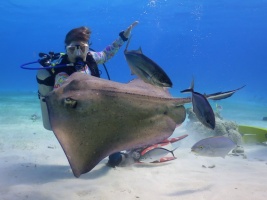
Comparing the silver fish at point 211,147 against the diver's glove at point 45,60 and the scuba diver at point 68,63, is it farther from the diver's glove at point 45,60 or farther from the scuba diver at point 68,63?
the diver's glove at point 45,60

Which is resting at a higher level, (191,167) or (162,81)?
(162,81)

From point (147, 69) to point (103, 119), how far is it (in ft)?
2.84

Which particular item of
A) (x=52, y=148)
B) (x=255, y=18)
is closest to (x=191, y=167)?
(x=52, y=148)

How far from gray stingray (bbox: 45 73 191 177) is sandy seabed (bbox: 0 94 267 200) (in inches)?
47.8

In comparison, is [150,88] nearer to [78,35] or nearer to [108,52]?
[78,35]

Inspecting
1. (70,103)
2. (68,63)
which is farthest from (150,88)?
(68,63)

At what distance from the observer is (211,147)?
412cm

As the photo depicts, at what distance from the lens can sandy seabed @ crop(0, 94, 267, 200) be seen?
3.32 metres

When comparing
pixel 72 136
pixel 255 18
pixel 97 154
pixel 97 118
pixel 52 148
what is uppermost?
pixel 255 18

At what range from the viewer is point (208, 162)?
541cm

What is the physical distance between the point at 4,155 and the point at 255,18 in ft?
169

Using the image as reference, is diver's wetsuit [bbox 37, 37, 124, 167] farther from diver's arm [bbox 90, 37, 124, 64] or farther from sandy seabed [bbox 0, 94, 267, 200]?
sandy seabed [bbox 0, 94, 267, 200]

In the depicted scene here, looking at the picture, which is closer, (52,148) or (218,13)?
(52,148)

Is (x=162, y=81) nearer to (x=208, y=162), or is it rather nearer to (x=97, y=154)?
(x=97, y=154)
